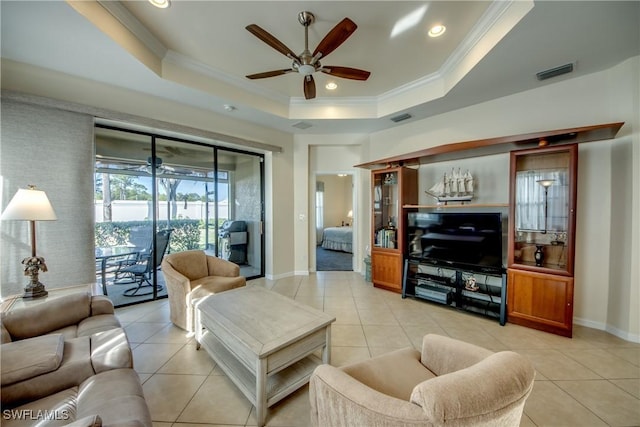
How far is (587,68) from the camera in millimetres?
2586

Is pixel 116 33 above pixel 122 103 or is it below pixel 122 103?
above

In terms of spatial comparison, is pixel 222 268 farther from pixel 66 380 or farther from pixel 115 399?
pixel 115 399

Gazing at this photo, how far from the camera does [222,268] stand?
322 centimetres

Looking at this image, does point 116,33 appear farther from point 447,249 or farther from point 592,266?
point 592,266

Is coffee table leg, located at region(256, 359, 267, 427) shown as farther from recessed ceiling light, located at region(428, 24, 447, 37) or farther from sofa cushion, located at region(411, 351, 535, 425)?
recessed ceiling light, located at region(428, 24, 447, 37)

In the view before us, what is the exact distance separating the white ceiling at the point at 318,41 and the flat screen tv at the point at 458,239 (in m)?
1.67

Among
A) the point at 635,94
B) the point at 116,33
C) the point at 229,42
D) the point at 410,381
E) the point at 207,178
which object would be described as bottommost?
the point at 410,381

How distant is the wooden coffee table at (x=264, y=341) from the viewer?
1.55m

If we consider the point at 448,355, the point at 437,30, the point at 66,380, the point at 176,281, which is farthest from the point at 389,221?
the point at 66,380

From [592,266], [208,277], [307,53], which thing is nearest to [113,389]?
[208,277]

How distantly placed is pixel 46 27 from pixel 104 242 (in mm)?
2399

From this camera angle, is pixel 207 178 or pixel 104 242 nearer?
pixel 104 242

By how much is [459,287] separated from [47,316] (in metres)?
4.20

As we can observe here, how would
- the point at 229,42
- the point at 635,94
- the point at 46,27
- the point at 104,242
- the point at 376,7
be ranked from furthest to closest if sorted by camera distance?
the point at 104,242 → the point at 229,42 → the point at 635,94 → the point at 376,7 → the point at 46,27
